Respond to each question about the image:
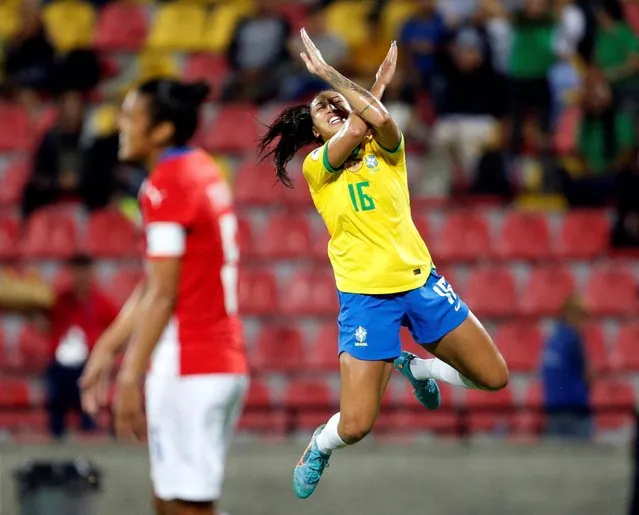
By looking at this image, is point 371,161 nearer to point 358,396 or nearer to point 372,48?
point 358,396

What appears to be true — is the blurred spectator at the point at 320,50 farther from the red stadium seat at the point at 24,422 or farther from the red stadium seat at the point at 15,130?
the red stadium seat at the point at 24,422

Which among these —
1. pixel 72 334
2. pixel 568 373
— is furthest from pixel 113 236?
pixel 568 373

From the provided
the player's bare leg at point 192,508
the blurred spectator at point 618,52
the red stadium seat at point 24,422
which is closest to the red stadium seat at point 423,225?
the blurred spectator at point 618,52

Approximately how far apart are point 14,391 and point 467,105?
442 centimetres

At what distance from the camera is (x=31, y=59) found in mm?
13039

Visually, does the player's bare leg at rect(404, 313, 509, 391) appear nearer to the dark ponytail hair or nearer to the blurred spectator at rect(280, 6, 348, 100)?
the dark ponytail hair

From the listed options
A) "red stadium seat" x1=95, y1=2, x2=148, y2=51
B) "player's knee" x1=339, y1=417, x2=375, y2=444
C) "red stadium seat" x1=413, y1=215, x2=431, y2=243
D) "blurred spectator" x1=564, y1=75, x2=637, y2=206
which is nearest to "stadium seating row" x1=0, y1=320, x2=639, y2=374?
"red stadium seat" x1=413, y1=215, x2=431, y2=243

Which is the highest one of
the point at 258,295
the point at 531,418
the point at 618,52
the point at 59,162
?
the point at 618,52

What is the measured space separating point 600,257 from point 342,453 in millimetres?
3251

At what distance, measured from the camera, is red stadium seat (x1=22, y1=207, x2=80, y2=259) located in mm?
11797

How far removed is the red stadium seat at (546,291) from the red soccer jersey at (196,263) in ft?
19.5

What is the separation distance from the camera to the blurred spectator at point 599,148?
11.5 metres

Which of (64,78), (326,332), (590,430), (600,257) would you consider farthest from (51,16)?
(590,430)

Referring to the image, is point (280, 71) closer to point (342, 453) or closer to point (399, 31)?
point (399, 31)
